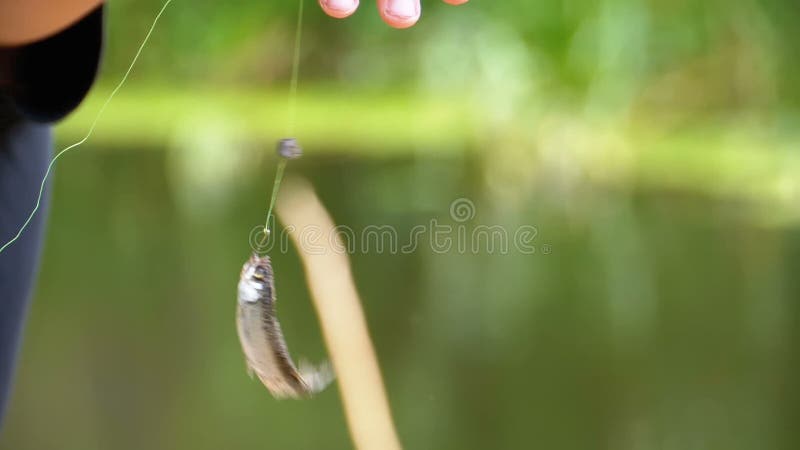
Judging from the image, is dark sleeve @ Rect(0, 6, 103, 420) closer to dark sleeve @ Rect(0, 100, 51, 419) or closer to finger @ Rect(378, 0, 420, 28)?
dark sleeve @ Rect(0, 100, 51, 419)

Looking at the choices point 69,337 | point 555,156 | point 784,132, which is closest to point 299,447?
point 69,337

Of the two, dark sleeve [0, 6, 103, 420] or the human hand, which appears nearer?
the human hand

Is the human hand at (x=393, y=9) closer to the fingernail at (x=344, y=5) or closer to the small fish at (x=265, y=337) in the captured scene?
the fingernail at (x=344, y=5)

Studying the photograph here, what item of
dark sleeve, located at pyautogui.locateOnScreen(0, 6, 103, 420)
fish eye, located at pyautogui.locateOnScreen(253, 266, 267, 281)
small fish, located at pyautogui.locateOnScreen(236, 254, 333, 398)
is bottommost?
small fish, located at pyautogui.locateOnScreen(236, 254, 333, 398)

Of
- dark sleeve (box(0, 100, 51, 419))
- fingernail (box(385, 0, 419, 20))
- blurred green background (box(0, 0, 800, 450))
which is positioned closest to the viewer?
fingernail (box(385, 0, 419, 20))

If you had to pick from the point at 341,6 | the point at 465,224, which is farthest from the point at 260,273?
the point at 465,224

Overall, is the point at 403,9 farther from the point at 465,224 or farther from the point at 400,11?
the point at 465,224


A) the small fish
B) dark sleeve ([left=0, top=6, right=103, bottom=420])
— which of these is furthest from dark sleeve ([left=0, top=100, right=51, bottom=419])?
the small fish
